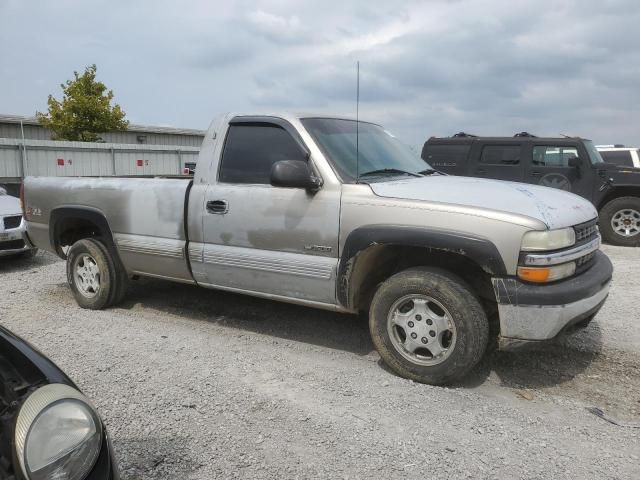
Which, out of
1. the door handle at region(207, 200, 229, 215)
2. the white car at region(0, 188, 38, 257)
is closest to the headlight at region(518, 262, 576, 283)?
the door handle at region(207, 200, 229, 215)

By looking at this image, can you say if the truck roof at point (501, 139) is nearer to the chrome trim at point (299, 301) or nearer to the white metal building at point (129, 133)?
the chrome trim at point (299, 301)

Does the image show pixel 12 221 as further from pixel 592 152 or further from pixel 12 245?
pixel 592 152

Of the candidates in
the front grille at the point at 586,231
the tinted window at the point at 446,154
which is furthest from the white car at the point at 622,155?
the front grille at the point at 586,231

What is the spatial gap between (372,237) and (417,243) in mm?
316

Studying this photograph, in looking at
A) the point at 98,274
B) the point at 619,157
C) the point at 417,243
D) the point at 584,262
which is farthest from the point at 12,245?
the point at 619,157

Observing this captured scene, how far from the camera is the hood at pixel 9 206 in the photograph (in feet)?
25.1

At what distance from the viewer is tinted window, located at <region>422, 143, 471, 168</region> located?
10.6m

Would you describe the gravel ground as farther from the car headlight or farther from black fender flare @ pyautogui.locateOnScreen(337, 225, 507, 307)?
the car headlight

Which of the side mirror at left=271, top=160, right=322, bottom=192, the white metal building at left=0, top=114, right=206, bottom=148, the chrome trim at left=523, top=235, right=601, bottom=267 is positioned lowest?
the chrome trim at left=523, top=235, right=601, bottom=267

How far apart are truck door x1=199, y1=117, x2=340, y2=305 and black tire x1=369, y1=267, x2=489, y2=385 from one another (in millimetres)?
443

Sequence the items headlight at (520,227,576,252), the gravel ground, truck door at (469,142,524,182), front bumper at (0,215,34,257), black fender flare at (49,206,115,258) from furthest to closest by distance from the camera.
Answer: truck door at (469,142,524,182)
front bumper at (0,215,34,257)
black fender flare at (49,206,115,258)
headlight at (520,227,576,252)
the gravel ground

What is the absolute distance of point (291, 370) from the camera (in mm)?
3834

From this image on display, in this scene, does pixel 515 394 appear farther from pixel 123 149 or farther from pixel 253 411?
pixel 123 149

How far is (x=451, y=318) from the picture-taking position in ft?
11.0
